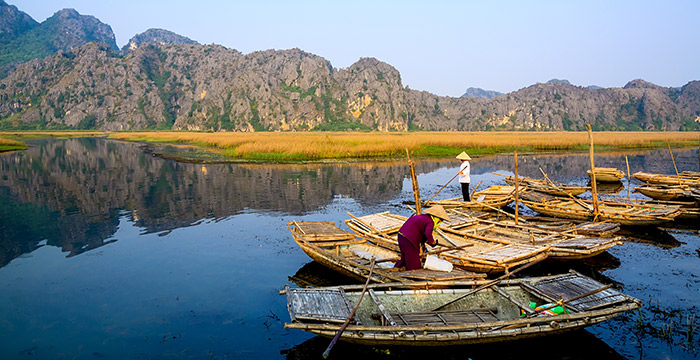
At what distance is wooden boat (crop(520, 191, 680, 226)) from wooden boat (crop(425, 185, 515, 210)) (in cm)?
93

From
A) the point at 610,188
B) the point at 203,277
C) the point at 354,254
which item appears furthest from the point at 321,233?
the point at 610,188

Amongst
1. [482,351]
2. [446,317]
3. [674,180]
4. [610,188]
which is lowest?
[482,351]

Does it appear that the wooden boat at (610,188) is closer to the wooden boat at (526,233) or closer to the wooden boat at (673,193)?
the wooden boat at (673,193)

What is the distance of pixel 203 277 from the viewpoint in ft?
40.2

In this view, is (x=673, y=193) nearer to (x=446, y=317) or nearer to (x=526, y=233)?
(x=526, y=233)

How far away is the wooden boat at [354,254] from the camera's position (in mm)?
9461

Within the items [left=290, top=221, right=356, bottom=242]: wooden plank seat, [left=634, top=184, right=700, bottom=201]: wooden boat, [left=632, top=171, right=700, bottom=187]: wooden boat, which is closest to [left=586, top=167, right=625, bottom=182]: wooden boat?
[left=632, top=171, right=700, bottom=187]: wooden boat

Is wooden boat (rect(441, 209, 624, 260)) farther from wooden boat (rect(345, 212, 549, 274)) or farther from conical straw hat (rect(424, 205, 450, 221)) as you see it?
conical straw hat (rect(424, 205, 450, 221))

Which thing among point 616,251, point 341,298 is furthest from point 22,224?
point 616,251

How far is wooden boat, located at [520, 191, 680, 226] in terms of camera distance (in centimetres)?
1609

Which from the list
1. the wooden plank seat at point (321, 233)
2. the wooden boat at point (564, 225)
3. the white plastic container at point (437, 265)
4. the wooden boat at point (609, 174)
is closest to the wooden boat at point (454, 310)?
the white plastic container at point (437, 265)

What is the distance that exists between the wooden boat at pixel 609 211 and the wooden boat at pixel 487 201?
93 cm

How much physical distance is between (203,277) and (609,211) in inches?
642

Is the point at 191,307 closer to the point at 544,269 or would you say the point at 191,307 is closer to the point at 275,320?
the point at 275,320
